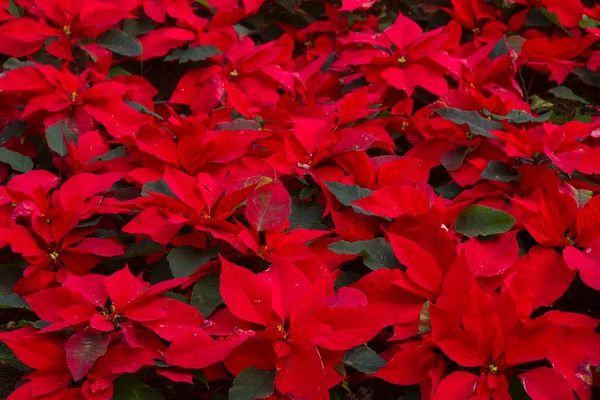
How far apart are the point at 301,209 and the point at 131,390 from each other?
1.32ft

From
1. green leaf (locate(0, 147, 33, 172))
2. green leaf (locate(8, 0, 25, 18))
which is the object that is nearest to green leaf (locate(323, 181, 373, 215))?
green leaf (locate(0, 147, 33, 172))

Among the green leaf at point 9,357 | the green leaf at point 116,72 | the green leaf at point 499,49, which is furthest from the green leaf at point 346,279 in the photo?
the green leaf at point 116,72

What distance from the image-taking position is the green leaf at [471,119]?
3.96 ft

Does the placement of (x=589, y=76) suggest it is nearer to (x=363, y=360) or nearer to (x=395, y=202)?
(x=395, y=202)

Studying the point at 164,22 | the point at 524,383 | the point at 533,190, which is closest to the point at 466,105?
the point at 533,190

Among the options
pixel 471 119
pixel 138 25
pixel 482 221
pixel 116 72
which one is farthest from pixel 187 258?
pixel 138 25

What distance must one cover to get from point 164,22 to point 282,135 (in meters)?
0.62

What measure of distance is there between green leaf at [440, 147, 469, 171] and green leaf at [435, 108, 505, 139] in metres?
0.05

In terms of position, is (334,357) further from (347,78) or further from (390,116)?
(347,78)

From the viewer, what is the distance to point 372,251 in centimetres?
101

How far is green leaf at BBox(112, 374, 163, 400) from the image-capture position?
88 centimetres

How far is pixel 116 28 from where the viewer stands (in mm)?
1644

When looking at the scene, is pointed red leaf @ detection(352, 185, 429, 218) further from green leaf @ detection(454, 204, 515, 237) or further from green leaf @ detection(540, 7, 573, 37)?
green leaf @ detection(540, 7, 573, 37)

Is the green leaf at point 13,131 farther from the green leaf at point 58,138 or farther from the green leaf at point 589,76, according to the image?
the green leaf at point 589,76
